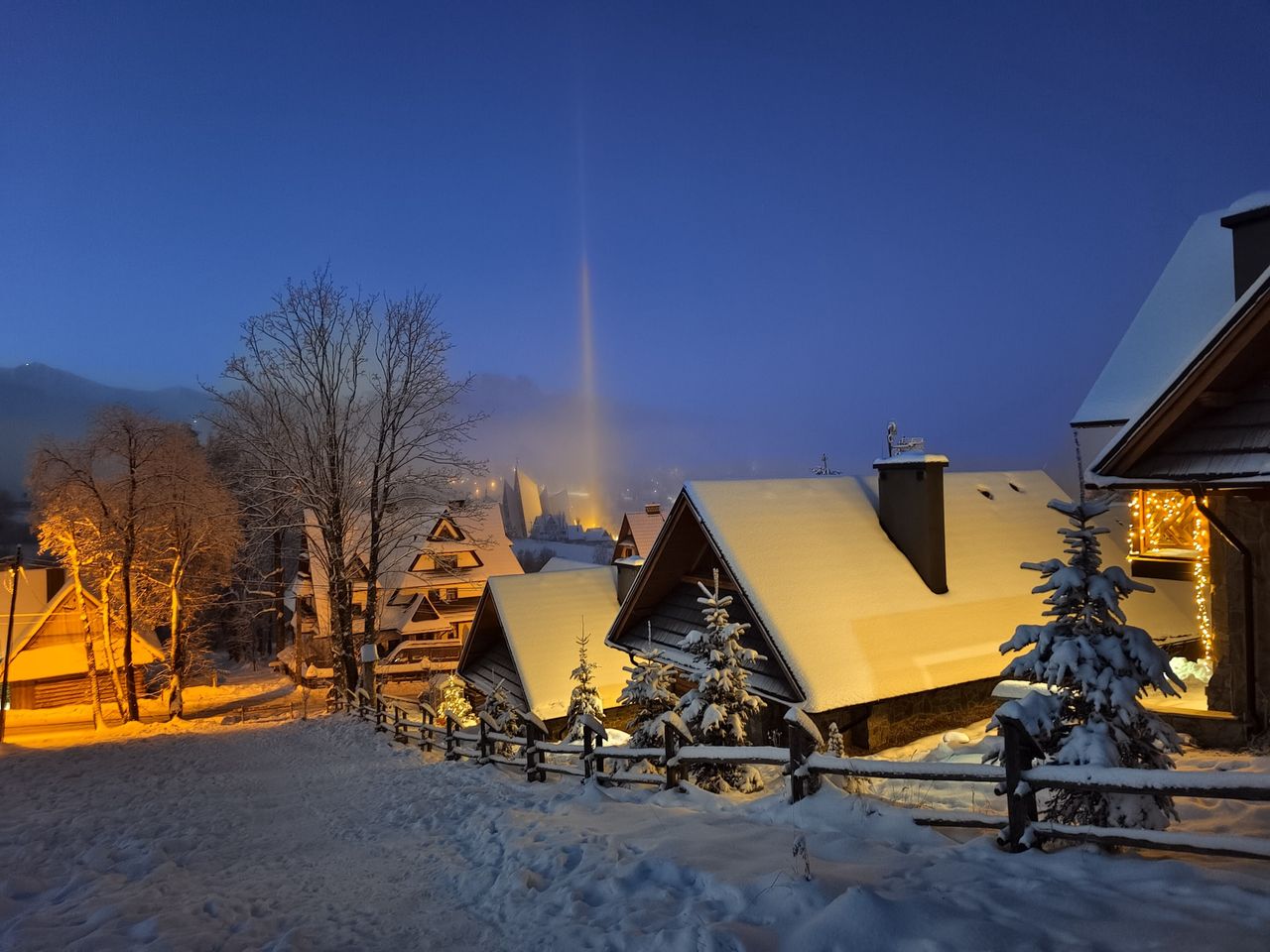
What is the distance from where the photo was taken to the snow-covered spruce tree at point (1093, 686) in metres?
5.46

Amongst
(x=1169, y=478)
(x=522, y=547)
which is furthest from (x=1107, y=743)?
(x=522, y=547)

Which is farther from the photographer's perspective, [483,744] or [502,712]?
[502,712]

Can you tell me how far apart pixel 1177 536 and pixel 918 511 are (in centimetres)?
443

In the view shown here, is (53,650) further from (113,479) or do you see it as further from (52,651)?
(113,479)

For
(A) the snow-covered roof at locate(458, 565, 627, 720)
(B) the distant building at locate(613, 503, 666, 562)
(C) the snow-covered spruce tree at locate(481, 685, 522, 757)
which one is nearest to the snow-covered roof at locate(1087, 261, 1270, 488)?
(C) the snow-covered spruce tree at locate(481, 685, 522, 757)

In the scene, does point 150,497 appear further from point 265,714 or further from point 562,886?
point 562,886

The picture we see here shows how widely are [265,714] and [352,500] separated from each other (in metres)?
14.6

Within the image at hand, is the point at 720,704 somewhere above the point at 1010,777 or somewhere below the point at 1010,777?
below

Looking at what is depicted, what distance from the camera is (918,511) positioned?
14.9 metres

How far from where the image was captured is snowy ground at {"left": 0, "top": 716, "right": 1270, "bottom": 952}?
412 cm

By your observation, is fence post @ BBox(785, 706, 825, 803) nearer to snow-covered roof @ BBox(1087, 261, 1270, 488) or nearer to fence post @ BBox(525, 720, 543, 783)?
fence post @ BBox(525, 720, 543, 783)

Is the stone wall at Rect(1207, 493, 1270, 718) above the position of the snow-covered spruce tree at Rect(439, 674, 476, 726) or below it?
above

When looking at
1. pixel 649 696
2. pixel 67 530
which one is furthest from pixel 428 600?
pixel 649 696

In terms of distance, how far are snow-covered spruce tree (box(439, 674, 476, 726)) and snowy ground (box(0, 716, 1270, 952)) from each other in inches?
440
